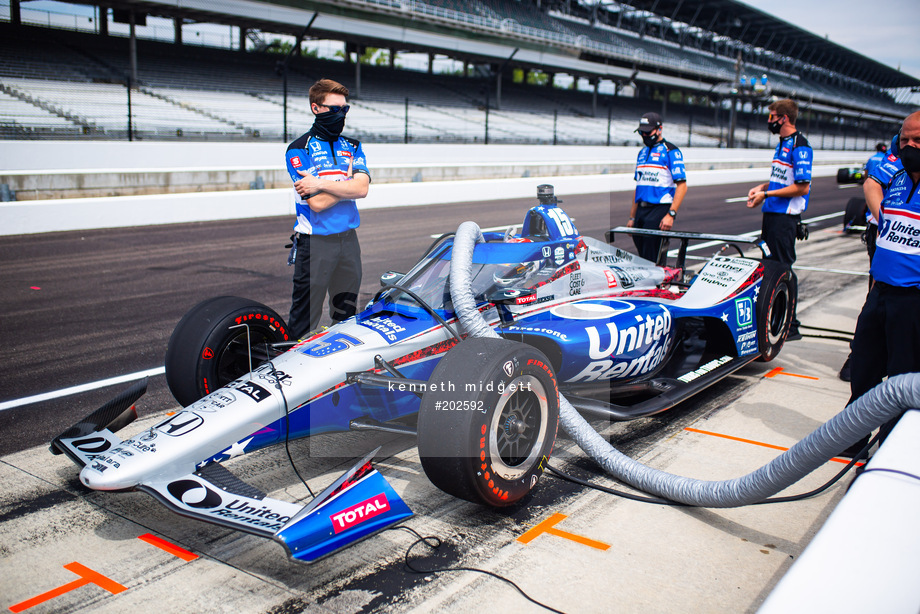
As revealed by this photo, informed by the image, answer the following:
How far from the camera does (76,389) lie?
185 inches

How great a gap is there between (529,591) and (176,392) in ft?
7.29

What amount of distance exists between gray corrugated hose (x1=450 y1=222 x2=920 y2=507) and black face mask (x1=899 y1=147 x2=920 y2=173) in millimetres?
1310

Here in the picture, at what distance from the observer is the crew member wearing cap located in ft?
22.5

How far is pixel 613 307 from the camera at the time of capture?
449 cm

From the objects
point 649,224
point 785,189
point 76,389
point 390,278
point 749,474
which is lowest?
point 76,389

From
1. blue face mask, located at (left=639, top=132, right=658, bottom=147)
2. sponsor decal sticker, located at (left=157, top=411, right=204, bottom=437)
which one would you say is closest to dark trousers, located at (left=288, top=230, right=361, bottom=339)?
sponsor decal sticker, located at (left=157, top=411, right=204, bottom=437)

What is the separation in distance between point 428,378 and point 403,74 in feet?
129

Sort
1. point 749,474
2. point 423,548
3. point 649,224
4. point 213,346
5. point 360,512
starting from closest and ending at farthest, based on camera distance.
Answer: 1. point 360,512
2. point 423,548
3. point 749,474
4. point 213,346
5. point 649,224

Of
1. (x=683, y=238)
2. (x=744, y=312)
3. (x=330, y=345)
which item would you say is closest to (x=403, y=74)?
(x=683, y=238)

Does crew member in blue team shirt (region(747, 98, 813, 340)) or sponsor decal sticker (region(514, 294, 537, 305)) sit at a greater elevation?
crew member in blue team shirt (region(747, 98, 813, 340))

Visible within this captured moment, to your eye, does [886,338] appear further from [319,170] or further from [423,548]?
[319,170]

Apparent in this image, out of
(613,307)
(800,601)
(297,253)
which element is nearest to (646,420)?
(613,307)

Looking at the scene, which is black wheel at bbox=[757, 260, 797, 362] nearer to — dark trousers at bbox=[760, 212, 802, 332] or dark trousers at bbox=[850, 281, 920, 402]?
dark trousers at bbox=[760, 212, 802, 332]

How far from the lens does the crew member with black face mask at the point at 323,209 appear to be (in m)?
4.38
